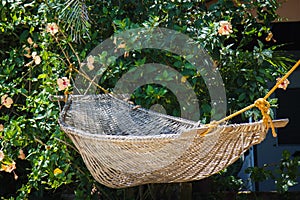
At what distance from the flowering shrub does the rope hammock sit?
30 cm

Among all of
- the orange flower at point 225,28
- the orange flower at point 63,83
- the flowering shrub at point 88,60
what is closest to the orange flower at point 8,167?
the flowering shrub at point 88,60

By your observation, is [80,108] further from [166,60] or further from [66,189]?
[66,189]

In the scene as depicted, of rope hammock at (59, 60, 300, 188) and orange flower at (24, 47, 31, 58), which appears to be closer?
rope hammock at (59, 60, 300, 188)

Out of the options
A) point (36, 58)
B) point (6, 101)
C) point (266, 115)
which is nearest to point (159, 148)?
point (266, 115)

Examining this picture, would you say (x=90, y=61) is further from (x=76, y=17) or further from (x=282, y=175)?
(x=282, y=175)

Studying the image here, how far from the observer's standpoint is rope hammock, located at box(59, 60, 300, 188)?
223cm

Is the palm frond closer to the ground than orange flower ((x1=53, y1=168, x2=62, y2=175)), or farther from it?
farther from it

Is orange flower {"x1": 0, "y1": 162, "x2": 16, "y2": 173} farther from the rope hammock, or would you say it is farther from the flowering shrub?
the rope hammock

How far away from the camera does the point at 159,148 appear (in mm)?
2305

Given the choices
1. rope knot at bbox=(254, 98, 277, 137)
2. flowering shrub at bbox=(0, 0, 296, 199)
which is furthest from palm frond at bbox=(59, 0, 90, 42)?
rope knot at bbox=(254, 98, 277, 137)

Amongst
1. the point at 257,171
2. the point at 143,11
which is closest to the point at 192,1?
the point at 143,11

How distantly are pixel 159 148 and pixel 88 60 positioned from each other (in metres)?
0.97

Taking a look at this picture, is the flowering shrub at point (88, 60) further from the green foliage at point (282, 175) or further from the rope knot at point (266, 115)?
the rope knot at point (266, 115)

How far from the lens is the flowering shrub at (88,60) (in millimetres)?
3123
